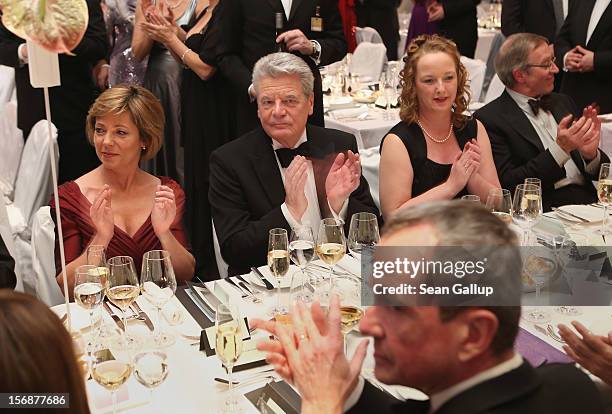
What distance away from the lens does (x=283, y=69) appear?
123 inches

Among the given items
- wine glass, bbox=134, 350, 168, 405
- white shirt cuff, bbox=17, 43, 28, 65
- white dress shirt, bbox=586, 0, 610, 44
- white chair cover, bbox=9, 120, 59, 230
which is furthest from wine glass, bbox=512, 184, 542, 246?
white shirt cuff, bbox=17, 43, 28, 65

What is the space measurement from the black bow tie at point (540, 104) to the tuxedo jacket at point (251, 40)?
4.14 ft

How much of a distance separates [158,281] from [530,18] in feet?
15.4

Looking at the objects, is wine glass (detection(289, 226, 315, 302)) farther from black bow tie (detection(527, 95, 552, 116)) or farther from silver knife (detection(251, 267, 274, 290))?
black bow tie (detection(527, 95, 552, 116))

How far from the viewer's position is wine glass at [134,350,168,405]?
1767mm

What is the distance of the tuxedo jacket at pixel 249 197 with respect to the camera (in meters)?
2.94

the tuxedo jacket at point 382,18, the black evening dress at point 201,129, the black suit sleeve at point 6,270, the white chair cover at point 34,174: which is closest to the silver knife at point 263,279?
the black suit sleeve at point 6,270

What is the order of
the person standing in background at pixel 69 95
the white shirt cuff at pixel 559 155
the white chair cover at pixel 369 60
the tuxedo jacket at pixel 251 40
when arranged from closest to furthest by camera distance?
1. the white shirt cuff at pixel 559 155
2. the tuxedo jacket at pixel 251 40
3. the person standing in background at pixel 69 95
4. the white chair cover at pixel 369 60

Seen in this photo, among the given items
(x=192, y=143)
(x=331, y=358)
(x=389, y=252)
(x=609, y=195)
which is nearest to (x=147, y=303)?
(x=331, y=358)

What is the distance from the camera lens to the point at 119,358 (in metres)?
1.77

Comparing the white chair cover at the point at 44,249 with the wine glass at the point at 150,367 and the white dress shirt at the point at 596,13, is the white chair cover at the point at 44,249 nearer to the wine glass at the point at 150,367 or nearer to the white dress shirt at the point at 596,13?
the wine glass at the point at 150,367

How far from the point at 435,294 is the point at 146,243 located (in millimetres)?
1876

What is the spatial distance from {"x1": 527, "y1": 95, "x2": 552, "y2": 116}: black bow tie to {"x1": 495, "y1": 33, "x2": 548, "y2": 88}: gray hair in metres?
0.14

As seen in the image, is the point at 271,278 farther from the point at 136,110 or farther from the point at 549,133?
the point at 549,133
